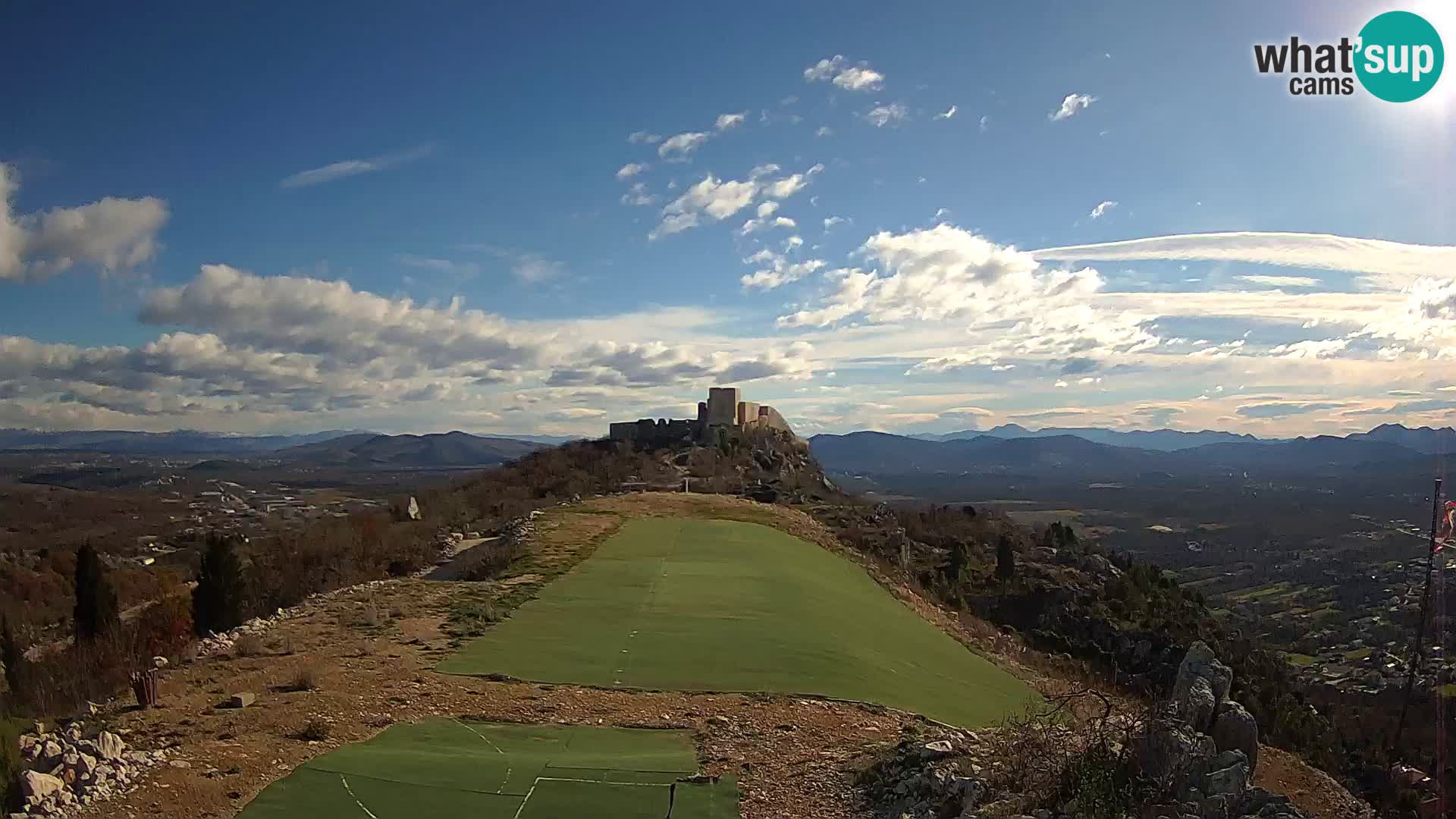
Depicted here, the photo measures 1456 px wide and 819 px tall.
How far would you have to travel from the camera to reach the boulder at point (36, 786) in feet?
23.3

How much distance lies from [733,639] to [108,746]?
8978 millimetres

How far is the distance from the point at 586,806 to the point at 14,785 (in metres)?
4.77

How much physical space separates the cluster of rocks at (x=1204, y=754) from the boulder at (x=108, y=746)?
8.91 m

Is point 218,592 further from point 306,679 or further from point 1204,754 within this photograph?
point 1204,754

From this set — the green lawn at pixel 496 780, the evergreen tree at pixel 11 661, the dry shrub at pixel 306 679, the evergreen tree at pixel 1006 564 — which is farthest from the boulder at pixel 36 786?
the evergreen tree at pixel 1006 564

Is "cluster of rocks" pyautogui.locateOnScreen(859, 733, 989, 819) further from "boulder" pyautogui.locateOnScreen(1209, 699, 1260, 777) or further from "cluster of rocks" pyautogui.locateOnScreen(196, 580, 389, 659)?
"cluster of rocks" pyautogui.locateOnScreen(196, 580, 389, 659)

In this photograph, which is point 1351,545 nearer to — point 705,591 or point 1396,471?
point 1396,471

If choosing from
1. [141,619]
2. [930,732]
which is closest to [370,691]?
[930,732]

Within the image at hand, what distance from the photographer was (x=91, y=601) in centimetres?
2333

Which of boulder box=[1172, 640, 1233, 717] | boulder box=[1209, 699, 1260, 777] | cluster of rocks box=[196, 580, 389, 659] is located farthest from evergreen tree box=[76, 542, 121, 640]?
boulder box=[1209, 699, 1260, 777]

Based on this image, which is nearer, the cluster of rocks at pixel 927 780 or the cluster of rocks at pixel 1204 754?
the cluster of rocks at pixel 1204 754

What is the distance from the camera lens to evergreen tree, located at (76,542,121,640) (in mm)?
22953

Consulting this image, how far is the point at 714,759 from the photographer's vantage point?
30.5ft

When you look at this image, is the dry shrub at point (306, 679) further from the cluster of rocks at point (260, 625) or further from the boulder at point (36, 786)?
the boulder at point (36, 786)
